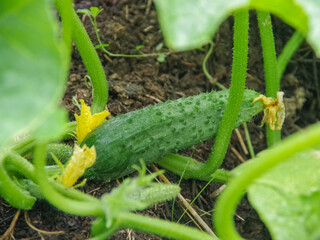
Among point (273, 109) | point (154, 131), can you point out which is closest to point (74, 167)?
point (154, 131)

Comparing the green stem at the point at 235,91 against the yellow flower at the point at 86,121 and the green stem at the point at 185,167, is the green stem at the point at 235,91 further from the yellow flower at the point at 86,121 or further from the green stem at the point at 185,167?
the yellow flower at the point at 86,121

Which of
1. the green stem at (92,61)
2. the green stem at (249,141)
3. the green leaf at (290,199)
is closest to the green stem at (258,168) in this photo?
the green leaf at (290,199)

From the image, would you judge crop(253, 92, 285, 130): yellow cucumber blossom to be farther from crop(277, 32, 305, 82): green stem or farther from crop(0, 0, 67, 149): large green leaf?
crop(0, 0, 67, 149): large green leaf

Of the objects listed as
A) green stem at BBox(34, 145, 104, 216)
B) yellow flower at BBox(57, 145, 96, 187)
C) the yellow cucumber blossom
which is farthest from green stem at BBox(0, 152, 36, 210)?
the yellow cucumber blossom

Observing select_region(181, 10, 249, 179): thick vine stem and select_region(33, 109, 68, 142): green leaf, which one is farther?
select_region(181, 10, 249, 179): thick vine stem

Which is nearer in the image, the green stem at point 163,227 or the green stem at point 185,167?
the green stem at point 163,227
